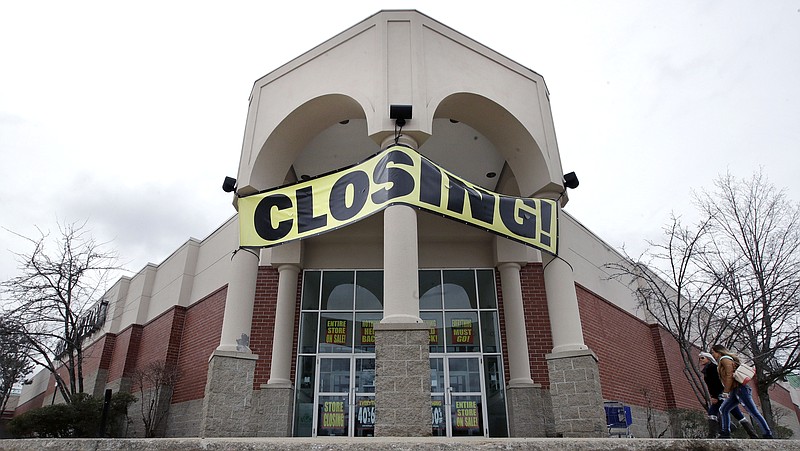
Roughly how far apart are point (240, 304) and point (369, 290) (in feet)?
13.0

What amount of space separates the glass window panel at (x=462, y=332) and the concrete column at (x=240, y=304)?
16.5 ft

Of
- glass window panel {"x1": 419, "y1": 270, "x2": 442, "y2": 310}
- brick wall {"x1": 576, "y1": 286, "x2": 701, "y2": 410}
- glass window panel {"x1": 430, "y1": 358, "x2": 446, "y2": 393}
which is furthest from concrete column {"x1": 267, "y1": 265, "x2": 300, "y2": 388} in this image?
brick wall {"x1": 576, "y1": 286, "x2": 701, "y2": 410}

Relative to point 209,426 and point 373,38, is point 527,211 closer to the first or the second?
point 373,38

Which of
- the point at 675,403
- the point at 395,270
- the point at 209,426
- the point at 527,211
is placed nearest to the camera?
the point at 395,270

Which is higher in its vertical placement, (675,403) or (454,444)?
(675,403)

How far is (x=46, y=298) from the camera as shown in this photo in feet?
46.3

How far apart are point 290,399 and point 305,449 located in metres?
7.98

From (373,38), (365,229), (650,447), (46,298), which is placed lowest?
(650,447)

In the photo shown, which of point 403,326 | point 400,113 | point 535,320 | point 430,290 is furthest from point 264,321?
point 535,320

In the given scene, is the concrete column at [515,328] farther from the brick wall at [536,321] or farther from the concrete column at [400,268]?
the concrete column at [400,268]

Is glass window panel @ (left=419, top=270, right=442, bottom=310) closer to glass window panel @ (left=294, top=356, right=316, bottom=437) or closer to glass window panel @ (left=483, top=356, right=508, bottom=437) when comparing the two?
glass window panel @ (left=483, top=356, right=508, bottom=437)

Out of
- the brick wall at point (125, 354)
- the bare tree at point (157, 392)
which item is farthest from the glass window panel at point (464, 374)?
the brick wall at point (125, 354)

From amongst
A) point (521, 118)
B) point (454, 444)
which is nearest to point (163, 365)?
point (521, 118)

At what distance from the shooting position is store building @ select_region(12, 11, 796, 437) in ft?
27.9
